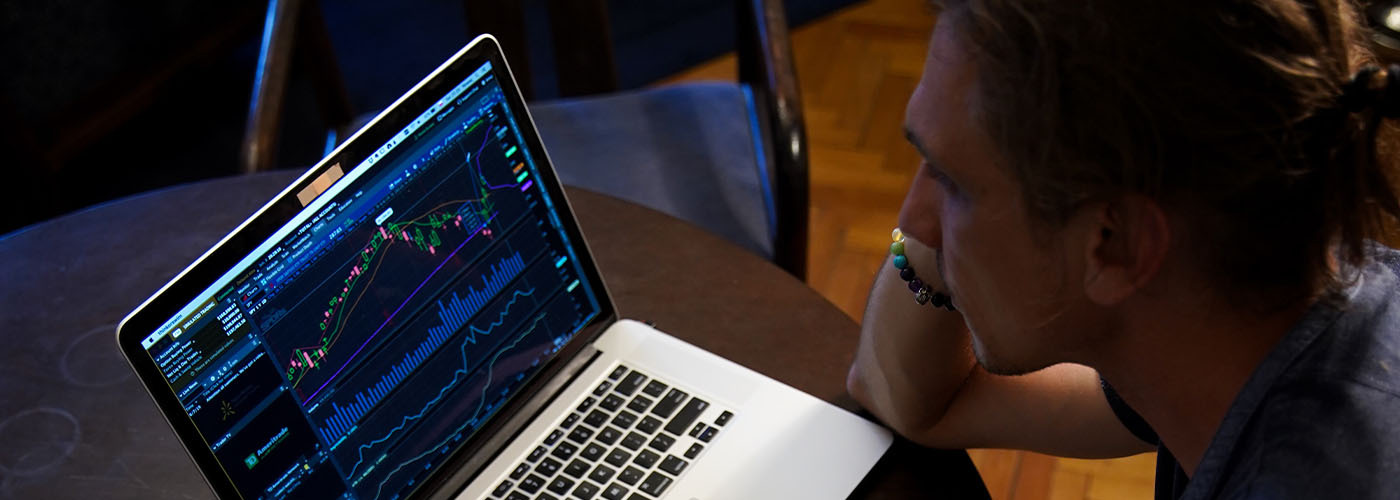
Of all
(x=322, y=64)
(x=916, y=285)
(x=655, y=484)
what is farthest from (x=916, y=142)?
(x=322, y=64)

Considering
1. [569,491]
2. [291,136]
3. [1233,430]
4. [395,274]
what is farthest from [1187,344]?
[291,136]

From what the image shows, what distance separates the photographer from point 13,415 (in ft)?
3.80

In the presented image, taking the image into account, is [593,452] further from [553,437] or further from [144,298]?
[144,298]

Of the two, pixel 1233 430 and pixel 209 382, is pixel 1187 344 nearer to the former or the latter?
pixel 1233 430

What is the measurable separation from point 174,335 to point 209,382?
0.14 ft

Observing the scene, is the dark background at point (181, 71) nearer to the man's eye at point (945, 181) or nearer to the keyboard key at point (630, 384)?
the keyboard key at point (630, 384)

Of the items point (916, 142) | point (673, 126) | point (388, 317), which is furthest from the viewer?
point (673, 126)

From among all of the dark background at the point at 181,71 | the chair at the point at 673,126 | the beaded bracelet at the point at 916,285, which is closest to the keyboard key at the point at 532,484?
the beaded bracelet at the point at 916,285

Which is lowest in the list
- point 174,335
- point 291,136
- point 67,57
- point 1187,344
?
point 291,136

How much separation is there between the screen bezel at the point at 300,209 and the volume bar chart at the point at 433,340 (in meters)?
0.08

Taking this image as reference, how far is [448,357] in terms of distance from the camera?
1044 millimetres

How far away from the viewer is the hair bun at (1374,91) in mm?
759

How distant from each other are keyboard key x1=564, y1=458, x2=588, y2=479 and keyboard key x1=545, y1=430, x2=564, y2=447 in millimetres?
28

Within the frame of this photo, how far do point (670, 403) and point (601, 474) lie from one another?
0.30 feet
